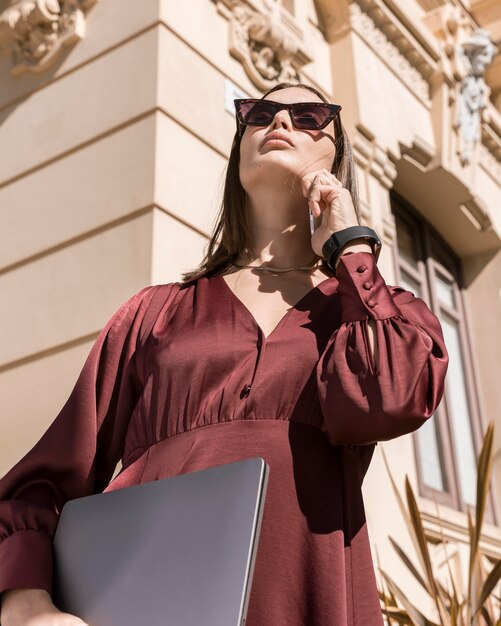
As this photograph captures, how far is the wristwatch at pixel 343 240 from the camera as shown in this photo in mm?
1602

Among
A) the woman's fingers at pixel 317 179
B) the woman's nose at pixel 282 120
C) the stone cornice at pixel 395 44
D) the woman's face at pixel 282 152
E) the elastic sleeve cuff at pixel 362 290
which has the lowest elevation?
the elastic sleeve cuff at pixel 362 290

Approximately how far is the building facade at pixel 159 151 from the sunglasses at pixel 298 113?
160 centimetres

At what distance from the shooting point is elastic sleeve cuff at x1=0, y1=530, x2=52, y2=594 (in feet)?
4.31

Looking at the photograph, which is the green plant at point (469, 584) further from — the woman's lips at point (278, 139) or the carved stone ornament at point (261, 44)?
the carved stone ornament at point (261, 44)

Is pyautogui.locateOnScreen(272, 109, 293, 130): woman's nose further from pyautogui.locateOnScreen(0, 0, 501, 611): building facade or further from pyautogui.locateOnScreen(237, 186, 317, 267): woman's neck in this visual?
pyautogui.locateOnScreen(0, 0, 501, 611): building facade

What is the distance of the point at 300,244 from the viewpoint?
1.90 metres

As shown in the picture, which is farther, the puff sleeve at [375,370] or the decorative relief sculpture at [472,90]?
the decorative relief sculpture at [472,90]

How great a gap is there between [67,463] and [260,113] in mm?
881

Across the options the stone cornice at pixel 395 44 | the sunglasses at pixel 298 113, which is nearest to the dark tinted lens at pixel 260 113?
the sunglasses at pixel 298 113

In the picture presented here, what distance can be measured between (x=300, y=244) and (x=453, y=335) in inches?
220

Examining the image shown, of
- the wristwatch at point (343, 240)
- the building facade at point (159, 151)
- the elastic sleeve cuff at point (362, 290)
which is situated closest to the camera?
the elastic sleeve cuff at point (362, 290)

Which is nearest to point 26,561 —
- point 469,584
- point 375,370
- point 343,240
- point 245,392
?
point 245,392

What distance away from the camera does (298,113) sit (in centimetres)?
185

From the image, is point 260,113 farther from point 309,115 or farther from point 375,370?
point 375,370
